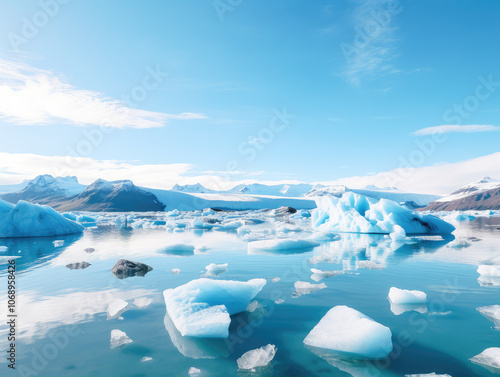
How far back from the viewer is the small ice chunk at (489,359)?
3129 millimetres

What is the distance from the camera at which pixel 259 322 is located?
436 centimetres

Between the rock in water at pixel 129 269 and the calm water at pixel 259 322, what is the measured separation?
0.66 ft

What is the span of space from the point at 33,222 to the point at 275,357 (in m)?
18.2

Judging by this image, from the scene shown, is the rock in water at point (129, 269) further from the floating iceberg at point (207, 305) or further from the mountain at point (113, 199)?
the mountain at point (113, 199)

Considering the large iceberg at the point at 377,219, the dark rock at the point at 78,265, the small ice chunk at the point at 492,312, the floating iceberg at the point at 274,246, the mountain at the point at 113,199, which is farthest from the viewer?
the mountain at the point at 113,199

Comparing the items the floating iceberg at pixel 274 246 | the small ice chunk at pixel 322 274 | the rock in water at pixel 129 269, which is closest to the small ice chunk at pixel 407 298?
the small ice chunk at pixel 322 274

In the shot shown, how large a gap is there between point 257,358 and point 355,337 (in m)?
1.11

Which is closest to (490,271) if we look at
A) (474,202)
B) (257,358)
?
(257,358)

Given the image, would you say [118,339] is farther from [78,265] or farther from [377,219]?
[377,219]

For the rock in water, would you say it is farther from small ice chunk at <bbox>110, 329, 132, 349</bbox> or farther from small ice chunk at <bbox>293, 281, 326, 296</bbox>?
small ice chunk at <bbox>293, 281, 326, 296</bbox>

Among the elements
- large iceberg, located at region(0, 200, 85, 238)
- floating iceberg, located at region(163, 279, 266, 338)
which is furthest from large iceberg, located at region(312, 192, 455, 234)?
large iceberg, located at region(0, 200, 85, 238)

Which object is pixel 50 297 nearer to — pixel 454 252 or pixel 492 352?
pixel 492 352

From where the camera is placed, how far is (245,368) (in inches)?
125

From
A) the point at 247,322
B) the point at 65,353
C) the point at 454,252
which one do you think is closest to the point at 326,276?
the point at 247,322
